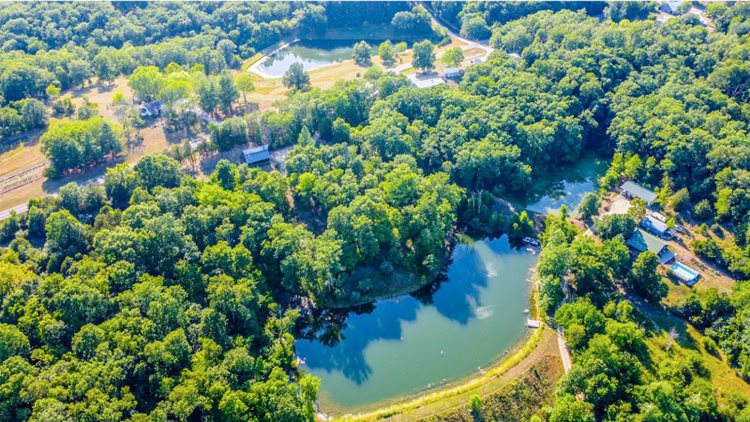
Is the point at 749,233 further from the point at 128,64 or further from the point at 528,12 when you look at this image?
the point at 128,64

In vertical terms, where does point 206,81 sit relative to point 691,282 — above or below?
above

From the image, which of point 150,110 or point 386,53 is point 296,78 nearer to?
point 386,53

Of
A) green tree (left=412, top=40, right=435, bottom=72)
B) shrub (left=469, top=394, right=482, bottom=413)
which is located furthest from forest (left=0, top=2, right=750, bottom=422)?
green tree (left=412, top=40, right=435, bottom=72)

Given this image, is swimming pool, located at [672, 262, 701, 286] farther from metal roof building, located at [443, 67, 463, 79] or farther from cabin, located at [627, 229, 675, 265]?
metal roof building, located at [443, 67, 463, 79]

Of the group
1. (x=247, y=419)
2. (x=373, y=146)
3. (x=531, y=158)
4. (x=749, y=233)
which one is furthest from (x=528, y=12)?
(x=247, y=419)

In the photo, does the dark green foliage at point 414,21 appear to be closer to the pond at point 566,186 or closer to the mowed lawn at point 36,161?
the pond at point 566,186

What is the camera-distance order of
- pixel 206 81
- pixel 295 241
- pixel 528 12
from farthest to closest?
pixel 528 12
pixel 206 81
pixel 295 241

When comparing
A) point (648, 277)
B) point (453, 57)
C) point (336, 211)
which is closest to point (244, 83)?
point (336, 211)
